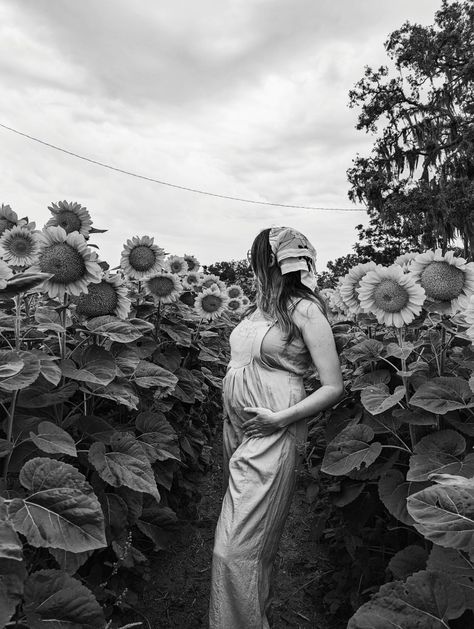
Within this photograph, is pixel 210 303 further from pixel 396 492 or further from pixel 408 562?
pixel 408 562

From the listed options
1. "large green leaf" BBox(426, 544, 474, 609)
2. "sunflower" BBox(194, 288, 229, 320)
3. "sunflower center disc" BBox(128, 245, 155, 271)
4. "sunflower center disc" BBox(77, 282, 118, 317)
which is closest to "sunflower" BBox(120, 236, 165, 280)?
"sunflower center disc" BBox(128, 245, 155, 271)

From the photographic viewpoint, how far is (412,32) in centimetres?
1820

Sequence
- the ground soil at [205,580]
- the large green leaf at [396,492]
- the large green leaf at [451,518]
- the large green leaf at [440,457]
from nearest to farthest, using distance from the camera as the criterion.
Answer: the large green leaf at [451,518]
the large green leaf at [440,457]
the large green leaf at [396,492]
the ground soil at [205,580]

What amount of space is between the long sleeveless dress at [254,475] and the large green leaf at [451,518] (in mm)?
1008

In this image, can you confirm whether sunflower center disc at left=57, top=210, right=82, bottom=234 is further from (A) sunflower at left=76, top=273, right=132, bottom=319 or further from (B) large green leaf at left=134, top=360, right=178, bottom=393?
(B) large green leaf at left=134, top=360, right=178, bottom=393

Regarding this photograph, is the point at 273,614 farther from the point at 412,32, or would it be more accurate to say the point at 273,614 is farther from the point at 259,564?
the point at 412,32

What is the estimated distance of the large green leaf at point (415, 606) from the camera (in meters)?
0.94

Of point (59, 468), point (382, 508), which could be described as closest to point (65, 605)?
point (59, 468)

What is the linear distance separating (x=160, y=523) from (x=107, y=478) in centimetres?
79

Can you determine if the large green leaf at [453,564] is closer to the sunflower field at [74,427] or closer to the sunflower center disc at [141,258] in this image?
the sunflower field at [74,427]

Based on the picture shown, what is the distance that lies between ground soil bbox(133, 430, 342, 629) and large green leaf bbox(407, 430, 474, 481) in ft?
4.13

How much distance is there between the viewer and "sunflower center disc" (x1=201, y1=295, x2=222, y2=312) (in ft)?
12.3

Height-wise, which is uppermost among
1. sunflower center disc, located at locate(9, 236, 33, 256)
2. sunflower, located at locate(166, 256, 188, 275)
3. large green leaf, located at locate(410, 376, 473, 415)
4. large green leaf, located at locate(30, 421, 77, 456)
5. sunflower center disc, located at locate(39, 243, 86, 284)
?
sunflower, located at locate(166, 256, 188, 275)

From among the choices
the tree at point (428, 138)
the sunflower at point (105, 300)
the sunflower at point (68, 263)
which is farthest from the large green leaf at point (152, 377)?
the tree at point (428, 138)
